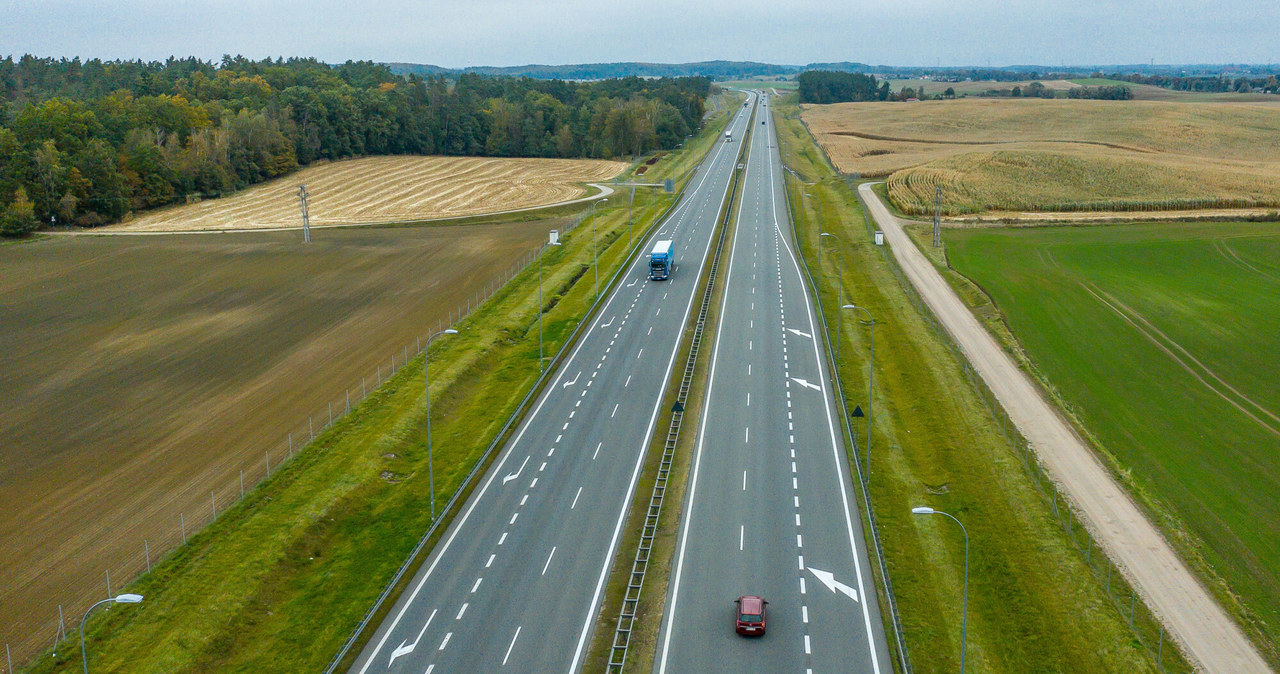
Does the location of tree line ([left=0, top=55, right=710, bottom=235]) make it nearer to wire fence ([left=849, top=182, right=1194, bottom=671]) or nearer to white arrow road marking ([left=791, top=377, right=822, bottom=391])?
white arrow road marking ([left=791, top=377, right=822, bottom=391])

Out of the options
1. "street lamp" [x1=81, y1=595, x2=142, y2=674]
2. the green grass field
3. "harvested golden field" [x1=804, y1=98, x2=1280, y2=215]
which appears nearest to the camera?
"street lamp" [x1=81, y1=595, x2=142, y2=674]

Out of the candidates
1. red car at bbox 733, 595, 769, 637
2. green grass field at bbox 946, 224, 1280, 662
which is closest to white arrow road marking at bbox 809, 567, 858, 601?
red car at bbox 733, 595, 769, 637

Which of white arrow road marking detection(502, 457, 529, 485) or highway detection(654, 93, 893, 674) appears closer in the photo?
highway detection(654, 93, 893, 674)

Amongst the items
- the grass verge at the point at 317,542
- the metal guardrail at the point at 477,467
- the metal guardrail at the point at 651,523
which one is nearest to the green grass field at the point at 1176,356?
the metal guardrail at the point at 651,523

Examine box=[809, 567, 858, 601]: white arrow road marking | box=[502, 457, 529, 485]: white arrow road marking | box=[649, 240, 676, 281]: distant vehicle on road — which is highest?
box=[649, 240, 676, 281]: distant vehicle on road

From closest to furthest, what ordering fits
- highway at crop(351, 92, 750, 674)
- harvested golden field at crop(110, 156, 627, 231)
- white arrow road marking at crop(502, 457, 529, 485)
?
highway at crop(351, 92, 750, 674), white arrow road marking at crop(502, 457, 529, 485), harvested golden field at crop(110, 156, 627, 231)

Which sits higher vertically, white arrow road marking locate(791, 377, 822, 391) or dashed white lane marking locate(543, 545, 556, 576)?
white arrow road marking locate(791, 377, 822, 391)

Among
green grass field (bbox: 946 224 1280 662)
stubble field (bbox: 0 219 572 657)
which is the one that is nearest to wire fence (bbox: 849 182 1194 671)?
green grass field (bbox: 946 224 1280 662)

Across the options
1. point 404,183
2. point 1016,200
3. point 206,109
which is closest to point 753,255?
point 1016,200
